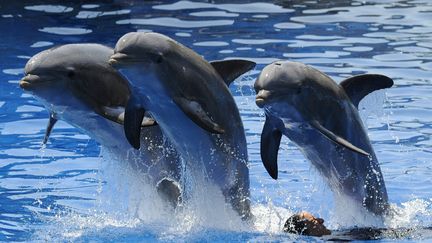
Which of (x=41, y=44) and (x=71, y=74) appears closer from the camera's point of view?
(x=71, y=74)

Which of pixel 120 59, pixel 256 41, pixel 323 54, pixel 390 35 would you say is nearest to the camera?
pixel 120 59

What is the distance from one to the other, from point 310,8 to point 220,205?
8.93 m

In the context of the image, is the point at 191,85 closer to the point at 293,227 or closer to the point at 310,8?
the point at 293,227

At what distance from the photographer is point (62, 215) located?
8289 millimetres

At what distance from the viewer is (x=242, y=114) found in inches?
435

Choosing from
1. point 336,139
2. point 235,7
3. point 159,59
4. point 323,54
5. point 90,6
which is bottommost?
point 90,6

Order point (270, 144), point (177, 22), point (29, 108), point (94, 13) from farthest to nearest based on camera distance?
point (94, 13), point (177, 22), point (29, 108), point (270, 144)

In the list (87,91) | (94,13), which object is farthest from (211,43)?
(87,91)

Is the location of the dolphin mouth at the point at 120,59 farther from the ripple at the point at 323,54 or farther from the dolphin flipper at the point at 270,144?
the ripple at the point at 323,54

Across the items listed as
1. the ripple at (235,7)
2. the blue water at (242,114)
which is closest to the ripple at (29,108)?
the blue water at (242,114)

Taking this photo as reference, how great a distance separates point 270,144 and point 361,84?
0.77m

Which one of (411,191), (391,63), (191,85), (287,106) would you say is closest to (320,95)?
(287,106)

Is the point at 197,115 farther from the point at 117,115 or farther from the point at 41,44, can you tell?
the point at 41,44

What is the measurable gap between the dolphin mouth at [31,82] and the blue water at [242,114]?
111 cm
